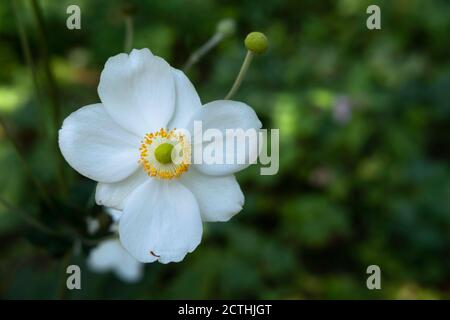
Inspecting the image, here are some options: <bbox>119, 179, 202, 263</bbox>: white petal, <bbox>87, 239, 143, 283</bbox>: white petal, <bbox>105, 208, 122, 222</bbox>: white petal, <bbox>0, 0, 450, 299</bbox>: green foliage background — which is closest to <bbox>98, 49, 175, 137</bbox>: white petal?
<bbox>119, 179, 202, 263</bbox>: white petal

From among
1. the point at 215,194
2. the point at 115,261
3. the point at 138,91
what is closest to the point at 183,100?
the point at 138,91

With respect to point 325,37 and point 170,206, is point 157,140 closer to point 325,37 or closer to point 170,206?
point 170,206

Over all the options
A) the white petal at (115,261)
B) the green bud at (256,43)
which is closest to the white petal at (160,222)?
the green bud at (256,43)

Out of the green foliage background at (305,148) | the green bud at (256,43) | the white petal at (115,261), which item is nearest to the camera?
the green bud at (256,43)

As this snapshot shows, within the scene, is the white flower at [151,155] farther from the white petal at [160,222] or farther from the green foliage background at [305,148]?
the green foliage background at [305,148]

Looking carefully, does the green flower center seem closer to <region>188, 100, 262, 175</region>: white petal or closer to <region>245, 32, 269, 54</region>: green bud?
<region>188, 100, 262, 175</region>: white petal
